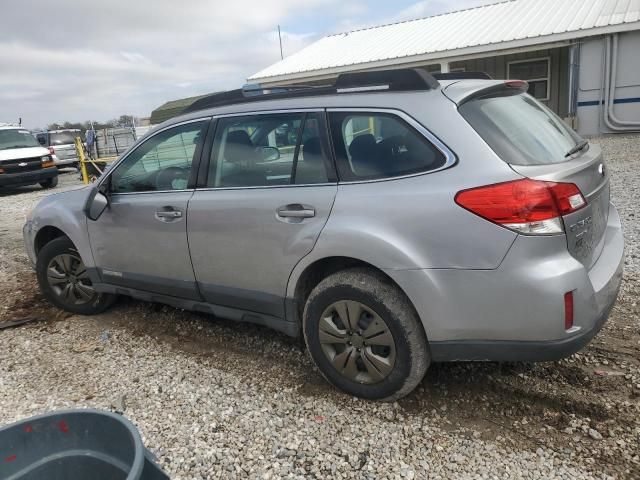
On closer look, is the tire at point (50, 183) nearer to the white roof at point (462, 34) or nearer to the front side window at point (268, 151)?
the white roof at point (462, 34)

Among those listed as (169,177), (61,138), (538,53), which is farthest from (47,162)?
(538,53)

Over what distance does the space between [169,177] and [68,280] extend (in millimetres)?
1620

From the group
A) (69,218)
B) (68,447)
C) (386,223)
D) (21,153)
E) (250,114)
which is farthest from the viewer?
(21,153)

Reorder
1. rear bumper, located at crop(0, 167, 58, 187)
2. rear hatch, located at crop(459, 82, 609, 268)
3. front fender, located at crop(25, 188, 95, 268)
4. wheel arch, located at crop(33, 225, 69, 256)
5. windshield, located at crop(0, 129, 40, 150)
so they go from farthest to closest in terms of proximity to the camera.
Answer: windshield, located at crop(0, 129, 40, 150) < rear bumper, located at crop(0, 167, 58, 187) < wheel arch, located at crop(33, 225, 69, 256) < front fender, located at crop(25, 188, 95, 268) < rear hatch, located at crop(459, 82, 609, 268)

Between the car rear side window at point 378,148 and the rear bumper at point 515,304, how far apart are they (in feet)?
1.85

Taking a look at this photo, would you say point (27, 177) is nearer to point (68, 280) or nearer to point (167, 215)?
point (68, 280)

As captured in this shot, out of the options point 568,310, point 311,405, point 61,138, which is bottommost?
point 311,405

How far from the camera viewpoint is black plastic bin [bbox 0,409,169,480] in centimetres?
188

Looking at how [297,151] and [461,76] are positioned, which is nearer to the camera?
[297,151]

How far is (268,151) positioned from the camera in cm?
332

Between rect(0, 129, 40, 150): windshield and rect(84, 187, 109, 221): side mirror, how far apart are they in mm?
13663

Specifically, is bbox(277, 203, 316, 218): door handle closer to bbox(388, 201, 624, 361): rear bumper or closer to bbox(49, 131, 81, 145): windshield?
bbox(388, 201, 624, 361): rear bumper

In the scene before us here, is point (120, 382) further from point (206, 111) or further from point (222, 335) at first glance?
point (206, 111)

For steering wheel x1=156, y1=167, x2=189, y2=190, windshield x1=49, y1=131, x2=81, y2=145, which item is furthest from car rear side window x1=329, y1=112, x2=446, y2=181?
windshield x1=49, y1=131, x2=81, y2=145
